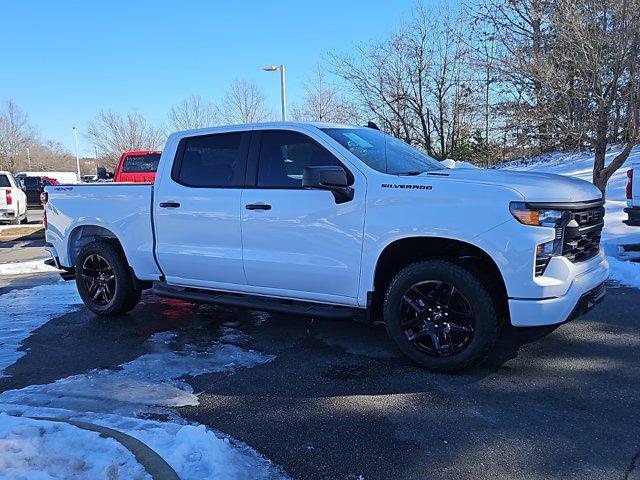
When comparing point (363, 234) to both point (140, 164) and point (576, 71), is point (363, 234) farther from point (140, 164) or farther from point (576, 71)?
point (140, 164)

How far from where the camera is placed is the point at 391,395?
382 cm

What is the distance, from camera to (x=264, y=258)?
4.75m

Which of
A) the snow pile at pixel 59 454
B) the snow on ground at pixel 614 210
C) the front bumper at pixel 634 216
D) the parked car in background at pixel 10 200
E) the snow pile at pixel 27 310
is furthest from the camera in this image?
the parked car in background at pixel 10 200

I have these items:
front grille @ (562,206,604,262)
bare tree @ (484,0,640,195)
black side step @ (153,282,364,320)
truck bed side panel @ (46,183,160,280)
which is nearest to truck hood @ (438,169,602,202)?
front grille @ (562,206,604,262)

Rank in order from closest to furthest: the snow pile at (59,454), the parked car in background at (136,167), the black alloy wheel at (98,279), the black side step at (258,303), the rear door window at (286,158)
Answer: the snow pile at (59,454), the black side step at (258,303), the rear door window at (286,158), the black alloy wheel at (98,279), the parked car in background at (136,167)

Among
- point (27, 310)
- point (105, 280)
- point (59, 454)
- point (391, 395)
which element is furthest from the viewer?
point (27, 310)

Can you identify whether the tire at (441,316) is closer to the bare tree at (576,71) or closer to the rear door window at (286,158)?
the rear door window at (286,158)

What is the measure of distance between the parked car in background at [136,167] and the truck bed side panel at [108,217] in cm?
779

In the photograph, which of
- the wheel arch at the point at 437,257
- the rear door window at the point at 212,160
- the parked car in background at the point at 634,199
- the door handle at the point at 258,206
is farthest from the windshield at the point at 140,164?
the wheel arch at the point at 437,257

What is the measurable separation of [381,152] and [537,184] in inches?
55.1

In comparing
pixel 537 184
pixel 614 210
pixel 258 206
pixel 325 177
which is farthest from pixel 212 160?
pixel 614 210

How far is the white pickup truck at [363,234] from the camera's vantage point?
3.78 m

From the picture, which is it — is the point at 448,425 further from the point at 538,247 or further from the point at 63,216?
the point at 63,216

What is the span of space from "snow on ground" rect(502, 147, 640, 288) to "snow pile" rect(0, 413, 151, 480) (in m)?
6.50
